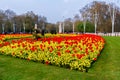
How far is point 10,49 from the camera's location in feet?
46.0

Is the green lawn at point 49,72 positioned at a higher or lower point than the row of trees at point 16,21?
lower

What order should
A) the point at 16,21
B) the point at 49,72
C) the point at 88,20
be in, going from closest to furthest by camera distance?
the point at 49,72, the point at 88,20, the point at 16,21

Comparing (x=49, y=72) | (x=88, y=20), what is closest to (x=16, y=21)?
(x=88, y=20)

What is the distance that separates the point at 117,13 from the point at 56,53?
8425cm

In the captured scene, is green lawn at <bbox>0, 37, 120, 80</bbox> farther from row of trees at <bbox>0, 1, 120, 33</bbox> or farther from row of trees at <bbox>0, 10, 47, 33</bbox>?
row of trees at <bbox>0, 10, 47, 33</bbox>

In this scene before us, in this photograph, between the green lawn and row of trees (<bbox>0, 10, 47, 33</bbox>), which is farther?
row of trees (<bbox>0, 10, 47, 33</bbox>)

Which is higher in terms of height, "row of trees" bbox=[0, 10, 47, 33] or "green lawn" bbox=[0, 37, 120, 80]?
"row of trees" bbox=[0, 10, 47, 33]

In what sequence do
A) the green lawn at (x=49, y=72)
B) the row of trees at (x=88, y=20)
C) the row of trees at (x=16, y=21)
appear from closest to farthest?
the green lawn at (x=49, y=72) → the row of trees at (x=88, y=20) → the row of trees at (x=16, y=21)

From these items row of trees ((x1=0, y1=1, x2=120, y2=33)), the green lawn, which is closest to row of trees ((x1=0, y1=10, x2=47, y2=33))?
row of trees ((x1=0, y1=1, x2=120, y2=33))

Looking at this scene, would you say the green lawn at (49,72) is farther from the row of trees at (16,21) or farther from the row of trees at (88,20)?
the row of trees at (16,21)

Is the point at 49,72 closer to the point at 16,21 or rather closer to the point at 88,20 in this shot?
the point at 88,20

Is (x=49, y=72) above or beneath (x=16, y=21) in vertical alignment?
beneath

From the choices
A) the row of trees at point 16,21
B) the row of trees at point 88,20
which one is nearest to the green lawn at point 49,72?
the row of trees at point 88,20

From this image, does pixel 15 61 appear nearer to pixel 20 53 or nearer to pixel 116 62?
pixel 20 53
